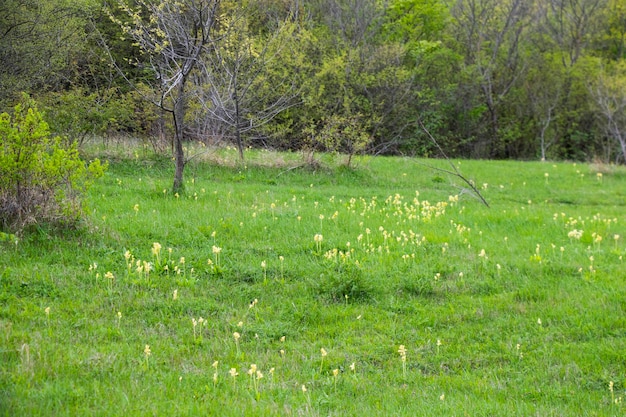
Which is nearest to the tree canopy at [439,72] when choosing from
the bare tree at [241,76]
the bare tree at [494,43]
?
the bare tree at [494,43]

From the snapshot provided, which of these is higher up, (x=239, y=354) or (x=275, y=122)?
(x=275, y=122)

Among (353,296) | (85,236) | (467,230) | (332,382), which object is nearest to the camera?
(332,382)

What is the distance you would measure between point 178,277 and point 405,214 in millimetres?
5514

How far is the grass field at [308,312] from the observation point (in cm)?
503

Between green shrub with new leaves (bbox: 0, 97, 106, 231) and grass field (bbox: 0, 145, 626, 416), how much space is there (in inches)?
13.4

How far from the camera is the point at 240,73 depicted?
2300 centimetres

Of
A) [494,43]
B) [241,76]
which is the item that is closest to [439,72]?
[494,43]

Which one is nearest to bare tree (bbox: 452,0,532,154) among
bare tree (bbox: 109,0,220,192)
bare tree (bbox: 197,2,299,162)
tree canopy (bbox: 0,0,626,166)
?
tree canopy (bbox: 0,0,626,166)

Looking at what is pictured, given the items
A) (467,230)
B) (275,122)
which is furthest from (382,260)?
(275,122)

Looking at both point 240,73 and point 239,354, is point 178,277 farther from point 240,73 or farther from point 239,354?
point 240,73

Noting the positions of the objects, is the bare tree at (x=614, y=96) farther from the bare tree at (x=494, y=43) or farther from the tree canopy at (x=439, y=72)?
the bare tree at (x=494, y=43)

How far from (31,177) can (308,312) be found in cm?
431

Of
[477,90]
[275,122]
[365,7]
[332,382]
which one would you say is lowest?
[332,382]

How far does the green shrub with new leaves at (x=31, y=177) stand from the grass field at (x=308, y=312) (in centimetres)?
34
